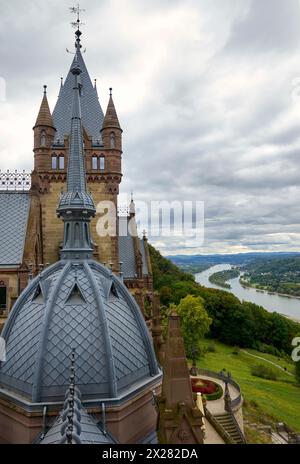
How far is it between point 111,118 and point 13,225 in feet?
40.7

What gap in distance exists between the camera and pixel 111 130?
29.6 metres

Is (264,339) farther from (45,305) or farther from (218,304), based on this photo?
(45,305)

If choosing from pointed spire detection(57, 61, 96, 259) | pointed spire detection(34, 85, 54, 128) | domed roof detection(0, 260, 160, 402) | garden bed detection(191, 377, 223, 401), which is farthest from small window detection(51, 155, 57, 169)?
garden bed detection(191, 377, 223, 401)

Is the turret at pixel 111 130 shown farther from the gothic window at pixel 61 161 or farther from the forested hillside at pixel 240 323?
the forested hillside at pixel 240 323

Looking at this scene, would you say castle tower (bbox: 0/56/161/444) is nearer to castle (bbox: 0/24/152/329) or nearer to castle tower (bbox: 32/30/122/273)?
castle (bbox: 0/24/152/329)

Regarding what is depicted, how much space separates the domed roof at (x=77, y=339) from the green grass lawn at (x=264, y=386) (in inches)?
1239

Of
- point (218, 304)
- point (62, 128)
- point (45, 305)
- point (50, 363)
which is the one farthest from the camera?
point (218, 304)

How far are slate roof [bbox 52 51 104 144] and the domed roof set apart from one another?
20455 mm

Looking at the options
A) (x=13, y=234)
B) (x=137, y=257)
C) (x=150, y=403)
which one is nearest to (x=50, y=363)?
(x=150, y=403)


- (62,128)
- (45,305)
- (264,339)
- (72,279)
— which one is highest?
(62,128)

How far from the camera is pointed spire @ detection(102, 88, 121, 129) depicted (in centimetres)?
2960

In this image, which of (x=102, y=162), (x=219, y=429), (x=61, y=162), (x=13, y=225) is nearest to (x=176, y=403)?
(x=219, y=429)

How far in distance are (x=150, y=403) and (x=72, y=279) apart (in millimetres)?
4840

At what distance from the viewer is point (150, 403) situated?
11312mm
